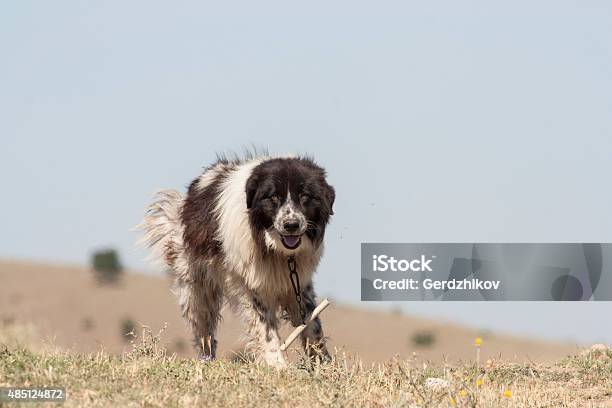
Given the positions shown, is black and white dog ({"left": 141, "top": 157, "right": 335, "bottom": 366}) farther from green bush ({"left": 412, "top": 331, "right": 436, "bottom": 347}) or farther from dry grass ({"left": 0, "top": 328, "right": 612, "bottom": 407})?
green bush ({"left": 412, "top": 331, "right": 436, "bottom": 347})

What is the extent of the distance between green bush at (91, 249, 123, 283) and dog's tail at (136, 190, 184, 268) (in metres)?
24.0

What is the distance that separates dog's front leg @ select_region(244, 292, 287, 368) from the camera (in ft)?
35.3

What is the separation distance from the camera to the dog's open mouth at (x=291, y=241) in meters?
10.7

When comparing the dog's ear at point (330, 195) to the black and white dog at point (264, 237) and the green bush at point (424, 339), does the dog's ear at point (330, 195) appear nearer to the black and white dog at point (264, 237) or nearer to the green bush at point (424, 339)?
the black and white dog at point (264, 237)

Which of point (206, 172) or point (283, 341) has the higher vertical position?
point (206, 172)

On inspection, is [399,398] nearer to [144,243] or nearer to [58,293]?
[144,243]

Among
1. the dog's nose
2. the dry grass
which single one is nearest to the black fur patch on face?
the dog's nose

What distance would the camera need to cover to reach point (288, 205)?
34.8 ft

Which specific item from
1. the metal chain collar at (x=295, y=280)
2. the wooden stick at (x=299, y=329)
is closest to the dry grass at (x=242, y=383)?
the wooden stick at (x=299, y=329)

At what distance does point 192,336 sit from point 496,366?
3992 millimetres

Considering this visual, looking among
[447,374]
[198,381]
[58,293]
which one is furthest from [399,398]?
[58,293]

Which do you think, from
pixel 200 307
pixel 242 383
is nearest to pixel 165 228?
pixel 200 307

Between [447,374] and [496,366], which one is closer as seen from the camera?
[447,374]

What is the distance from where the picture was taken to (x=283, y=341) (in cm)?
1111
